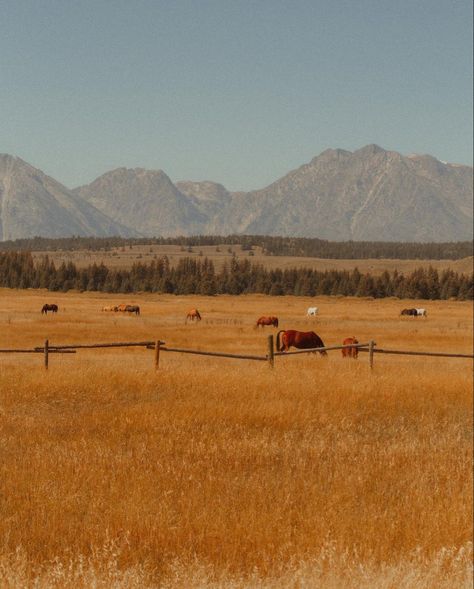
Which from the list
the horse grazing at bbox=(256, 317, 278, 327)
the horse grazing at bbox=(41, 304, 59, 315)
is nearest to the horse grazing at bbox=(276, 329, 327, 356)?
the horse grazing at bbox=(256, 317, 278, 327)

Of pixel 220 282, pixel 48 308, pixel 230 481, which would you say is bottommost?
pixel 230 481

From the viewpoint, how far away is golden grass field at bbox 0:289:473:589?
7.46 metres

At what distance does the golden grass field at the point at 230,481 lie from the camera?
7.46 m

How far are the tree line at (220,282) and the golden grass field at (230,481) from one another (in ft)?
388

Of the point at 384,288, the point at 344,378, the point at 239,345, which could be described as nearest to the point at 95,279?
the point at 384,288

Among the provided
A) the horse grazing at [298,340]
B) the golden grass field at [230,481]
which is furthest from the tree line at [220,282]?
the golden grass field at [230,481]

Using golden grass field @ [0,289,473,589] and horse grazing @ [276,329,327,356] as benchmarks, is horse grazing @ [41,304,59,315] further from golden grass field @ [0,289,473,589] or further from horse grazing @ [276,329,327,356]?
golden grass field @ [0,289,473,589]

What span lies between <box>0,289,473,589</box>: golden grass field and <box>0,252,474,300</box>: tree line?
118230 mm

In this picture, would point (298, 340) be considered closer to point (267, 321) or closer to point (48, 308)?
point (267, 321)

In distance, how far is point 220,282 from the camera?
5891 inches

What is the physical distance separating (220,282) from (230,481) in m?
140

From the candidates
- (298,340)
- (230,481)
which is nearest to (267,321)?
(298,340)

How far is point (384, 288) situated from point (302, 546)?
13142cm

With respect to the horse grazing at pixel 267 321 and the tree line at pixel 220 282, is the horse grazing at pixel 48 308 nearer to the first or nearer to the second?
the horse grazing at pixel 267 321
